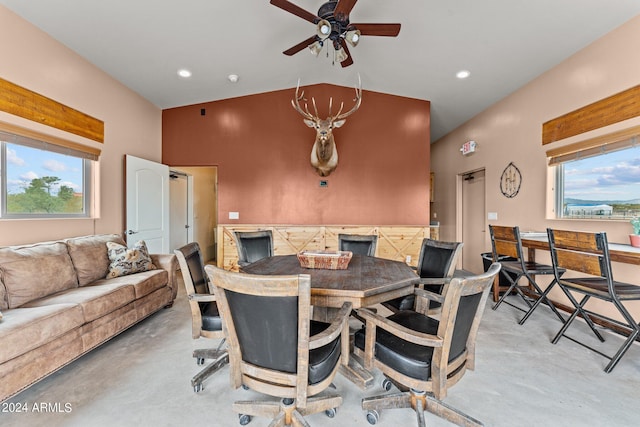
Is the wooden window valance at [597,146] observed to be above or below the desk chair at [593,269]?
above

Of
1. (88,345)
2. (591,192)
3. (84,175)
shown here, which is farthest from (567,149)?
(84,175)

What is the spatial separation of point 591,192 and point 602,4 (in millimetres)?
1769

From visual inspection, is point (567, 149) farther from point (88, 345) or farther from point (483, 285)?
point (88, 345)

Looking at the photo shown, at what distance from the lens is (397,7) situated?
2855mm

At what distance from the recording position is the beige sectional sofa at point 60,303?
176 centimetres

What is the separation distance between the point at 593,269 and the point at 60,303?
4044mm

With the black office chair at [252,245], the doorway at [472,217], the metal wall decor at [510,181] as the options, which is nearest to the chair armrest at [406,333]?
the black office chair at [252,245]

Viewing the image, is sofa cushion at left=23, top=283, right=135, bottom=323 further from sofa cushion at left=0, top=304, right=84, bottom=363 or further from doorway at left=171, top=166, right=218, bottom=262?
doorway at left=171, top=166, right=218, bottom=262

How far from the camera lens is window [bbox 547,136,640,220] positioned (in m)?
2.77

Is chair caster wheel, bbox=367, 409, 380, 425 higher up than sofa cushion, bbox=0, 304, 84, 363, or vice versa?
sofa cushion, bbox=0, 304, 84, 363

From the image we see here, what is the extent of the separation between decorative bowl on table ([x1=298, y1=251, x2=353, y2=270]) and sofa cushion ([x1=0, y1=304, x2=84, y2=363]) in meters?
1.67

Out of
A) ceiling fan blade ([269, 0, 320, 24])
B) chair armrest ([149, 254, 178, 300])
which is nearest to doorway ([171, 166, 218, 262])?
chair armrest ([149, 254, 178, 300])

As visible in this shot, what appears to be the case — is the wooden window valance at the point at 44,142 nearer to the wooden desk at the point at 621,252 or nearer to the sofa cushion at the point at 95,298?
the sofa cushion at the point at 95,298

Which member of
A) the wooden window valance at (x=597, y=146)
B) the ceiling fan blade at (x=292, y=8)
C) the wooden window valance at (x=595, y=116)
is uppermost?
the ceiling fan blade at (x=292, y=8)
